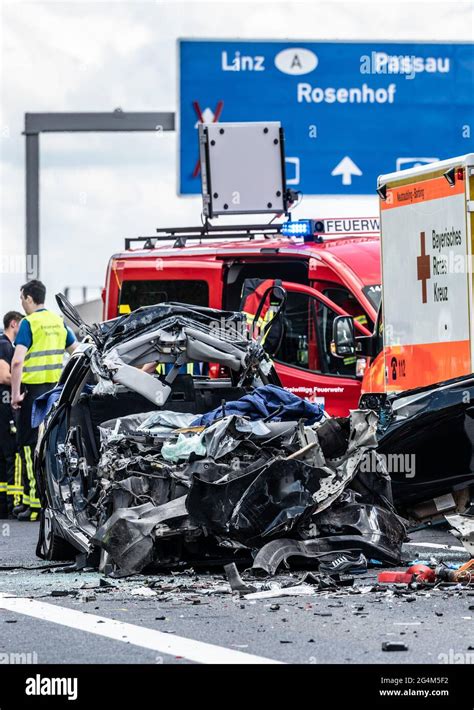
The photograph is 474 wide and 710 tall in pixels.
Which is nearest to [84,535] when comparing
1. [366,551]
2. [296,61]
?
[366,551]

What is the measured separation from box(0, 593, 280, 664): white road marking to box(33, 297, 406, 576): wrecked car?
3.78 feet

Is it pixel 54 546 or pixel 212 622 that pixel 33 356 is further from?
pixel 212 622

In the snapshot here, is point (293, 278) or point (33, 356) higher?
point (293, 278)

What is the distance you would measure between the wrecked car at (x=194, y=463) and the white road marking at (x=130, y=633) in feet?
3.78

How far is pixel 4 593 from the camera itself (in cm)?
894

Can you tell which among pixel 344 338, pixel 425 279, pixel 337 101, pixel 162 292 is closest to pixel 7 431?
pixel 162 292

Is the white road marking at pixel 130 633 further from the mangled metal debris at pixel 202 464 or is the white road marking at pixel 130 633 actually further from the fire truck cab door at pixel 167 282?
the fire truck cab door at pixel 167 282

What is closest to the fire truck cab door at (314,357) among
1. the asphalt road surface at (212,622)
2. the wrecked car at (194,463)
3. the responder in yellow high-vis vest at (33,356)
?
the responder in yellow high-vis vest at (33,356)

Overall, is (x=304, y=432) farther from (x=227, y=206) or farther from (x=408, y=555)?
(x=227, y=206)

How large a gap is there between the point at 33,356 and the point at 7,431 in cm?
145

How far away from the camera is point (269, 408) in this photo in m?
10.3

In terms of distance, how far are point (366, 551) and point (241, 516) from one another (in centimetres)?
79

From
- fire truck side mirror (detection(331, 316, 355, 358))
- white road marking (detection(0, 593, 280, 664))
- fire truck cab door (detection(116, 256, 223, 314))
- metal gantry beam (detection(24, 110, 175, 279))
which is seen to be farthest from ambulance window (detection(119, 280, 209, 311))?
white road marking (detection(0, 593, 280, 664))

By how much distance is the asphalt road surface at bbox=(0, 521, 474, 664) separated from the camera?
6664 mm
